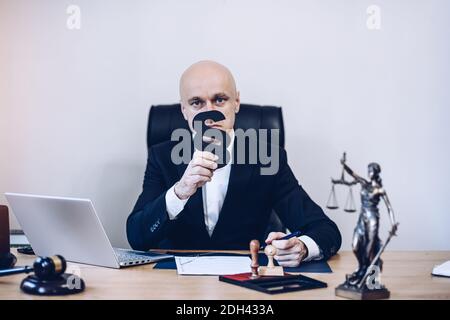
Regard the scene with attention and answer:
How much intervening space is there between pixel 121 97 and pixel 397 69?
117cm

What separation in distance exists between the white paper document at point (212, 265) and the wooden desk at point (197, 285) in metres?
0.04

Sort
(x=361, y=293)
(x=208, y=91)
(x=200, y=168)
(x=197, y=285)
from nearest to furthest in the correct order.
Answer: (x=361, y=293) → (x=197, y=285) → (x=200, y=168) → (x=208, y=91)

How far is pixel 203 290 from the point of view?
4.19 ft

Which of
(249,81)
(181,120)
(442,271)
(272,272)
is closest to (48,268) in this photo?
(272,272)

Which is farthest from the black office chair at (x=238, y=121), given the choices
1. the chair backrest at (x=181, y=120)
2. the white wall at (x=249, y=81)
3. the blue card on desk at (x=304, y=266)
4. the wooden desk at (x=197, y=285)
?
the wooden desk at (x=197, y=285)

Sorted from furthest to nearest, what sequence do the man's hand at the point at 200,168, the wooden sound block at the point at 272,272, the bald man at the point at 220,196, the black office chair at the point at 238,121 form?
the black office chair at the point at 238,121
the bald man at the point at 220,196
the man's hand at the point at 200,168
the wooden sound block at the point at 272,272

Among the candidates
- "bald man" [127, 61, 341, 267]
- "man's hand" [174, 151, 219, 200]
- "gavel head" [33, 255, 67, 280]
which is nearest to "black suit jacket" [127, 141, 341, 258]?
"bald man" [127, 61, 341, 267]

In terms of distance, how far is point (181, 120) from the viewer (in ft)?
7.07

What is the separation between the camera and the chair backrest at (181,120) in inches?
84.8

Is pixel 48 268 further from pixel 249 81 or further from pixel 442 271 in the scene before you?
pixel 249 81

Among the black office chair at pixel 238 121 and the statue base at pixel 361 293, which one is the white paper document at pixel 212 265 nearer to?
the statue base at pixel 361 293

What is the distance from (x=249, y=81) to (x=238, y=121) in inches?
19.1

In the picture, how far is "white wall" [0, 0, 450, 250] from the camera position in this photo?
259 cm

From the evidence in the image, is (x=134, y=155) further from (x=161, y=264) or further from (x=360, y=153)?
(x=161, y=264)
